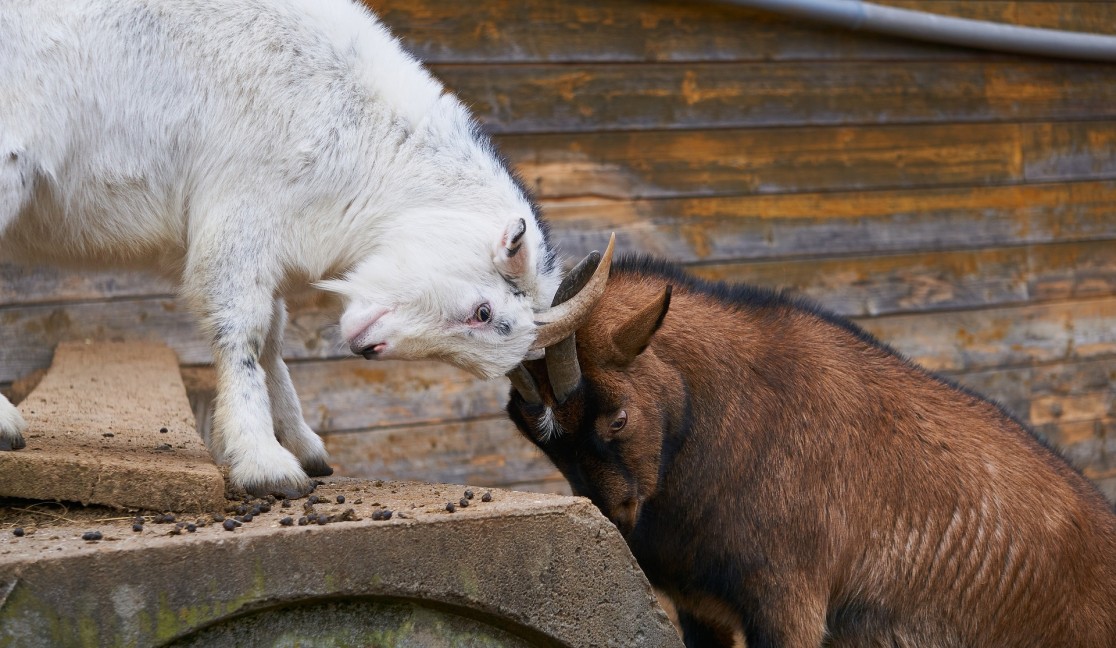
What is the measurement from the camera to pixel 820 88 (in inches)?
Result: 218

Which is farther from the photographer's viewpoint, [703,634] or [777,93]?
[777,93]

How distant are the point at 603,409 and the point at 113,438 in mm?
1239

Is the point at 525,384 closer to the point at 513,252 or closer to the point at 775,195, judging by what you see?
the point at 513,252

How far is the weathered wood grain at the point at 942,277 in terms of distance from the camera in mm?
5535

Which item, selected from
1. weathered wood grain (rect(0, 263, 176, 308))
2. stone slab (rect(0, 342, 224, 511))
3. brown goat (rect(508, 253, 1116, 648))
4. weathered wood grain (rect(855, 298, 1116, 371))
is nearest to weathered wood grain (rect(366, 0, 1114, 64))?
weathered wood grain (rect(855, 298, 1116, 371))

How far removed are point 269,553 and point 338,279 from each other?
111 cm

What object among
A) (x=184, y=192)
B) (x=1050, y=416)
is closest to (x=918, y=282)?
(x=1050, y=416)

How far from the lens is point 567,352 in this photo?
2850 mm

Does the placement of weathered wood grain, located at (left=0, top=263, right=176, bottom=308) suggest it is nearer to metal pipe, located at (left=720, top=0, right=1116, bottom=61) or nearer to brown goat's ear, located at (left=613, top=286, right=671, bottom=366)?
A: brown goat's ear, located at (left=613, top=286, right=671, bottom=366)

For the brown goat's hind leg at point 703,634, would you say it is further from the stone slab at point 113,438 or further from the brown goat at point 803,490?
the stone slab at point 113,438

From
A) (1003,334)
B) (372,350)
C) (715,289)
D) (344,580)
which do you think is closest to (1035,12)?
(1003,334)

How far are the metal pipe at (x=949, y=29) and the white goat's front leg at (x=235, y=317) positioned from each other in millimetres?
3128

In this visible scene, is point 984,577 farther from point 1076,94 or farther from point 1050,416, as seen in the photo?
point 1076,94

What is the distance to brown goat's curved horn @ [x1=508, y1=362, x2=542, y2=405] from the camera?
2904mm
